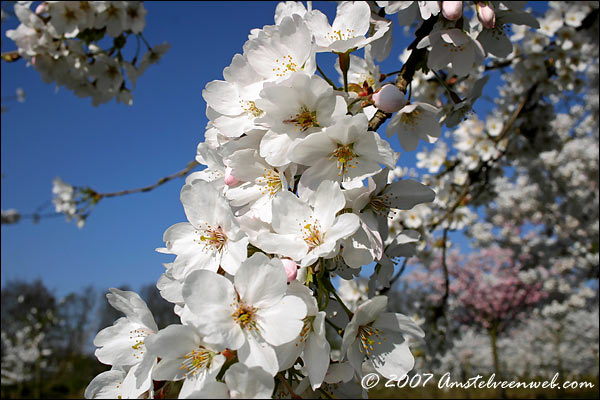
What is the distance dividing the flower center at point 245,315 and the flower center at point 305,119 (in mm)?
357

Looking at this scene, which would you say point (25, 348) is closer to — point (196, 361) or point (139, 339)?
point (139, 339)

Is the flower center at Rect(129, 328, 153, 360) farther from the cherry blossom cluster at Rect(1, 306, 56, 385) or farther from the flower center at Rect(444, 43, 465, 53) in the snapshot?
the cherry blossom cluster at Rect(1, 306, 56, 385)

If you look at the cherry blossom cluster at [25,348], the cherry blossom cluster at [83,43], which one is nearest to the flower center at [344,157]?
the cherry blossom cluster at [83,43]

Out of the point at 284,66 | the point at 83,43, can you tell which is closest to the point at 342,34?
the point at 284,66

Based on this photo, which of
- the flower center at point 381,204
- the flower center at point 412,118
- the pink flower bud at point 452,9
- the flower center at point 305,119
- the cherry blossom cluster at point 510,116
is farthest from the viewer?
the cherry blossom cluster at point 510,116

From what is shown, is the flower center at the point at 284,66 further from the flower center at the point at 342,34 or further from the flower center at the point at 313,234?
the flower center at the point at 313,234

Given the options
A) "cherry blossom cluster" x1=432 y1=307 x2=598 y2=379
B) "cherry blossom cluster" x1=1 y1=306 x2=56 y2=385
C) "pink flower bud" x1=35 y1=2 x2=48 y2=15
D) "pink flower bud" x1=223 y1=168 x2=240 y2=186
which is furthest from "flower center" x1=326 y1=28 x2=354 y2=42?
"cherry blossom cluster" x1=1 y1=306 x2=56 y2=385

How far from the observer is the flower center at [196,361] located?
0.71 m

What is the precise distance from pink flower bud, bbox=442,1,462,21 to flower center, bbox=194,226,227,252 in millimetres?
775

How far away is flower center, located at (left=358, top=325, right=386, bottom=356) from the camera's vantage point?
33.2 inches

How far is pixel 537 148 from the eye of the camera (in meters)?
3.33

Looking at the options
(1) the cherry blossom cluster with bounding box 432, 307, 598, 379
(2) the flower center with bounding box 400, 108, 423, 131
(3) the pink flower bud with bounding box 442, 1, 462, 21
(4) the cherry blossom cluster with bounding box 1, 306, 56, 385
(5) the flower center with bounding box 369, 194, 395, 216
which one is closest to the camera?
(5) the flower center with bounding box 369, 194, 395, 216

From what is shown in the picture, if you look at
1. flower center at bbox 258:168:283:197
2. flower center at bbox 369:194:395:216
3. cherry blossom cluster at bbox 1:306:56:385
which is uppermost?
flower center at bbox 258:168:283:197

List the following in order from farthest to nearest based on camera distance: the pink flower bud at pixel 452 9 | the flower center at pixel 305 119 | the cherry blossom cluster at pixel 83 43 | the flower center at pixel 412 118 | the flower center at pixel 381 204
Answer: the cherry blossom cluster at pixel 83 43 → the flower center at pixel 412 118 → the pink flower bud at pixel 452 9 → the flower center at pixel 381 204 → the flower center at pixel 305 119
